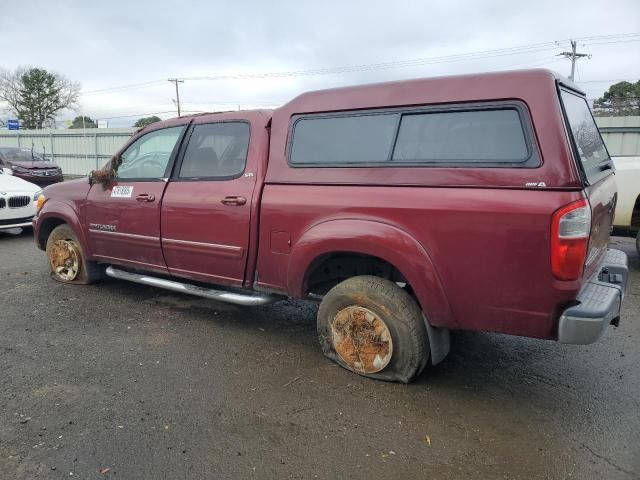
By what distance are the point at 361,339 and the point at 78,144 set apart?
81.5 feet

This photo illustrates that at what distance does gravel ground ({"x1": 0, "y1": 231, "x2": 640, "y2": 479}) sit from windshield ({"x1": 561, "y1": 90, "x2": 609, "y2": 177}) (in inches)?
60.3

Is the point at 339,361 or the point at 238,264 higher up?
the point at 238,264

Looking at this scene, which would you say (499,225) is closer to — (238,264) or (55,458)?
(238,264)

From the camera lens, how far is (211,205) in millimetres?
4148

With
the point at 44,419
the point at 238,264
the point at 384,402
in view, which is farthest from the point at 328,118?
the point at 44,419

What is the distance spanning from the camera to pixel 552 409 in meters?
3.20

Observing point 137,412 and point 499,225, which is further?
point 137,412

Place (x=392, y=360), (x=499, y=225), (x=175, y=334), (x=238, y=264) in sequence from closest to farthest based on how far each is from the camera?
(x=499, y=225)
(x=392, y=360)
(x=238, y=264)
(x=175, y=334)

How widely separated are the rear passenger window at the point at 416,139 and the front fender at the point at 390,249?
0.45 meters

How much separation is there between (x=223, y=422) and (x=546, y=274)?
2.04 meters

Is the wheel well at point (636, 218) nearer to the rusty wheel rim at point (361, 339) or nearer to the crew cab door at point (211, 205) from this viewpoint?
the rusty wheel rim at point (361, 339)

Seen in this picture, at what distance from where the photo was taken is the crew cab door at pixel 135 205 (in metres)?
4.64

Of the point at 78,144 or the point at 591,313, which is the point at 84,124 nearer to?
the point at 78,144

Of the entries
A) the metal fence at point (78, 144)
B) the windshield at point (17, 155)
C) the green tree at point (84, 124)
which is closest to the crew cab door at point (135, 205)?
the windshield at point (17, 155)
